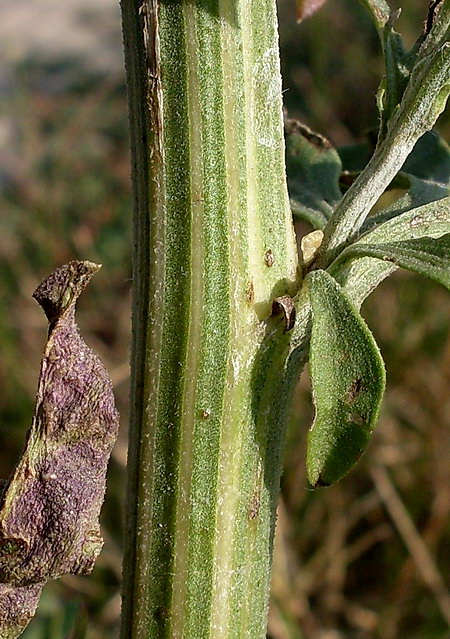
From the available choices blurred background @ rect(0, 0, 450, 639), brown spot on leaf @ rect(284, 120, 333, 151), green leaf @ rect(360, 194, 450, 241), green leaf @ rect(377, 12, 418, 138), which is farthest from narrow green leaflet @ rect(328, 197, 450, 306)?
blurred background @ rect(0, 0, 450, 639)

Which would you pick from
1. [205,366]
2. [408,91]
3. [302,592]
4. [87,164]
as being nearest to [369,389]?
[205,366]

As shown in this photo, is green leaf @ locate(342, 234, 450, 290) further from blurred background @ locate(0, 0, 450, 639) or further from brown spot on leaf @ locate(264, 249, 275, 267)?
blurred background @ locate(0, 0, 450, 639)

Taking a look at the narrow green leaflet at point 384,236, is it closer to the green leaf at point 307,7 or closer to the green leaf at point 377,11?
the green leaf at point 377,11

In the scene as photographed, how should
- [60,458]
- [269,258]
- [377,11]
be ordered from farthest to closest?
[377,11] < [269,258] < [60,458]

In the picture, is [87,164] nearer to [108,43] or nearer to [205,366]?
[108,43]

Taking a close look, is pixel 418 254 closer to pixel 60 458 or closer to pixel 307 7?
pixel 60 458

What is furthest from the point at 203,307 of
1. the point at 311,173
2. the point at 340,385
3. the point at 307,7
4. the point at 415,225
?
the point at 307,7
